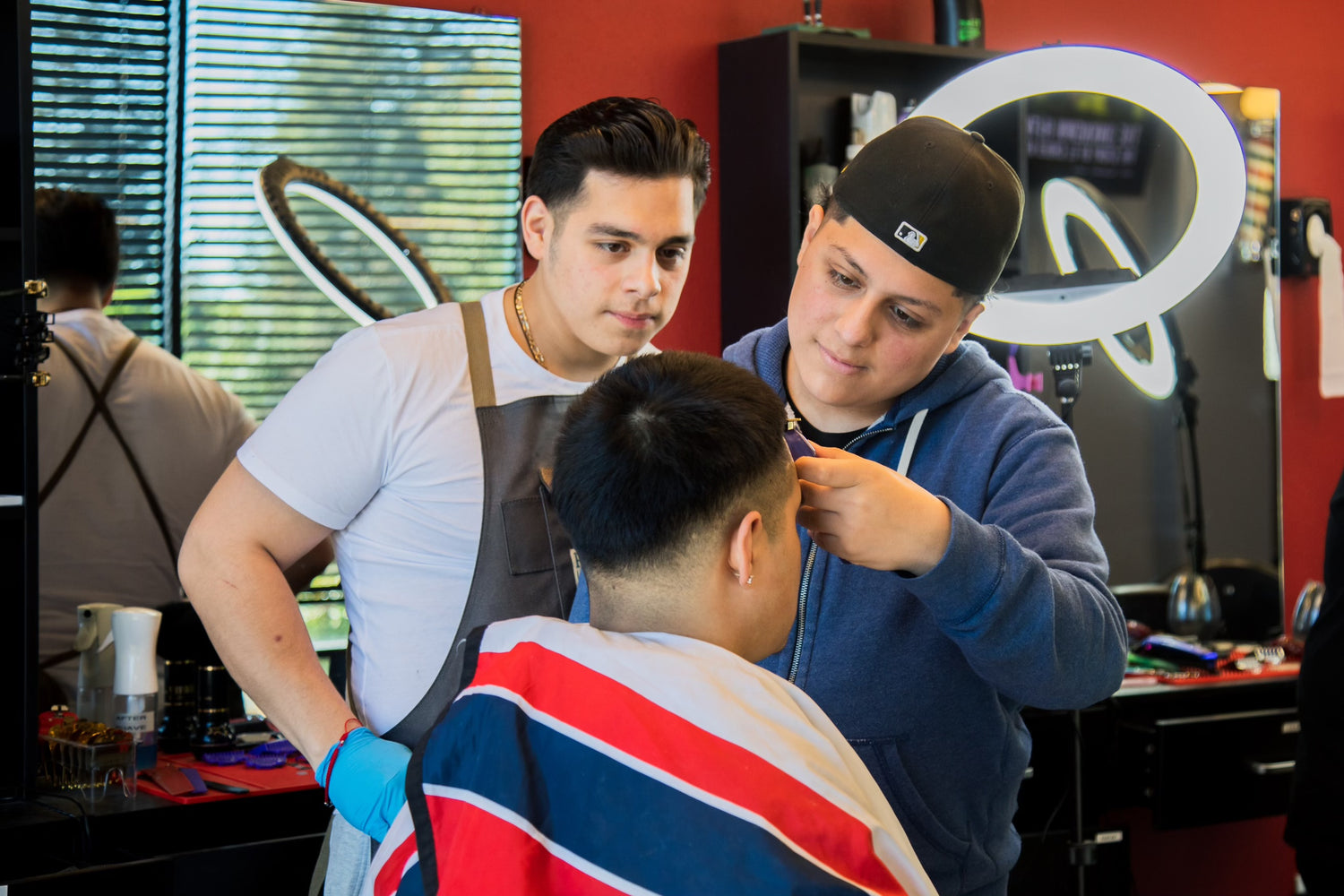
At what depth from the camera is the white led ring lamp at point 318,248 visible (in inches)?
112

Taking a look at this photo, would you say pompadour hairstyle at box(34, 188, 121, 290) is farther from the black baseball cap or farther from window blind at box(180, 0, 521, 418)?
the black baseball cap

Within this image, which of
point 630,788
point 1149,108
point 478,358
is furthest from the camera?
point 1149,108

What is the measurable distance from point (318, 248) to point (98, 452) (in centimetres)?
63

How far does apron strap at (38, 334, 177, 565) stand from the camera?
2.59 meters

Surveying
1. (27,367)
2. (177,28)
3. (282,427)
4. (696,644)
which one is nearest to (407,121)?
(177,28)

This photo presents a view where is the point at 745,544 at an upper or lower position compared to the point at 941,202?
lower

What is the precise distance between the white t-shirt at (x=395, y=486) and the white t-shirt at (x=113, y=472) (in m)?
1.05

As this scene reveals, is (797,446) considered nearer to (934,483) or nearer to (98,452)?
(934,483)

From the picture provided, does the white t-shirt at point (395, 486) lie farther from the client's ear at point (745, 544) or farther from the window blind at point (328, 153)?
the window blind at point (328, 153)

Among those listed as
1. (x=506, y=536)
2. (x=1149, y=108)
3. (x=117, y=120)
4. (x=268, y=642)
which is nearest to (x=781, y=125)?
(x=1149, y=108)

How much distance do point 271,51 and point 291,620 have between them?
160cm

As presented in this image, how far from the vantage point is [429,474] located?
172 centimetres

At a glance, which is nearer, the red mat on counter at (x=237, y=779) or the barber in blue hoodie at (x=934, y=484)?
the barber in blue hoodie at (x=934, y=484)

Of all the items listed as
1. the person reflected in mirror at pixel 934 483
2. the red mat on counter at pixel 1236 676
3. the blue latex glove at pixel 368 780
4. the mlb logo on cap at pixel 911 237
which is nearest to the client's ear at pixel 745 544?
the person reflected in mirror at pixel 934 483
